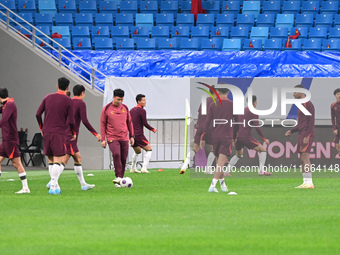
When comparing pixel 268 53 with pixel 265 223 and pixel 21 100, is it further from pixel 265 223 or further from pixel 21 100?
pixel 265 223

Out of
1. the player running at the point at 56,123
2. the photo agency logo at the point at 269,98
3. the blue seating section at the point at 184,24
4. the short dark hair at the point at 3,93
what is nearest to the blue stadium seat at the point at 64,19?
the blue seating section at the point at 184,24

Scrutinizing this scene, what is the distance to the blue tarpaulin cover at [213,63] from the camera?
1090 inches

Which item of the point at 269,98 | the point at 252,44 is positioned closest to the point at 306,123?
the point at 269,98

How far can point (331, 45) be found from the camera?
1177 inches

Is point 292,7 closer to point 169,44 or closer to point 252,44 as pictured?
point 252,44

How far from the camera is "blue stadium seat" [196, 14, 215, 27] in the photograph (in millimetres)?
31511

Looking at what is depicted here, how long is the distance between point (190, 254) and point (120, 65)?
70.8ft

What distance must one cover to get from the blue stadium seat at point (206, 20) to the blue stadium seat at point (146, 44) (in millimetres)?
2918

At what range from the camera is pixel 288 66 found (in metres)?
27.8

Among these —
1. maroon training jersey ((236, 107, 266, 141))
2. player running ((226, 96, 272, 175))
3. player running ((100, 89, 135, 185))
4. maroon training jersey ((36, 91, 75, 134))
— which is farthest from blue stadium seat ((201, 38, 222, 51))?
maroon training jersey ((36, 91, 75, 134))

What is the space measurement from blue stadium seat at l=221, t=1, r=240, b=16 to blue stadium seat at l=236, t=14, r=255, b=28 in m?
0.69

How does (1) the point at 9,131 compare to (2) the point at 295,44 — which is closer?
(1) the point at 9,131

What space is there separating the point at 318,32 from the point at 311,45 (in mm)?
1072

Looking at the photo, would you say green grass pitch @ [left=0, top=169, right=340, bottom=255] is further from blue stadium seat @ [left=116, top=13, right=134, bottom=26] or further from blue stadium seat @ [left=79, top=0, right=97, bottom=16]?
blue stadium seat @ [left=79, top=0, right=97, bottom=16]
